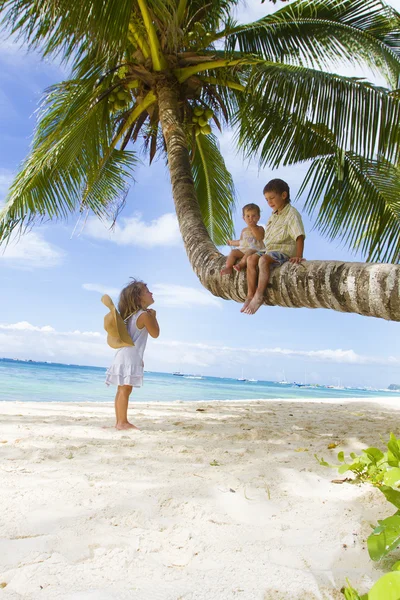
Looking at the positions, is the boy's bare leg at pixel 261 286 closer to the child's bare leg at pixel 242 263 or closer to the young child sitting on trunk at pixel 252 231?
the child's bare leg at pixel 242 263

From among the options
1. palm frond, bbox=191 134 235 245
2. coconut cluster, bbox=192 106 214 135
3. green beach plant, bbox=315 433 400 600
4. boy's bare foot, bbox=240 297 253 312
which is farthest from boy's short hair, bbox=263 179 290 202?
palm frond, bbox=191 134 235 245

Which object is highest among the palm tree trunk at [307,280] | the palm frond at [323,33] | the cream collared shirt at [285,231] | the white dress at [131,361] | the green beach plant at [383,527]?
the palm frond at [323,33]

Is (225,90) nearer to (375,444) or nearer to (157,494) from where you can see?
(375,444)

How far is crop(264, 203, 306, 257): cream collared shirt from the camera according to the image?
3797mm

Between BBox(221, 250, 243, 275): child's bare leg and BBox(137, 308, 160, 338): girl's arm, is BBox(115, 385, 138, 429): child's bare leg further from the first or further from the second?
BBox(221, 250, 243, 275): child's bare leg

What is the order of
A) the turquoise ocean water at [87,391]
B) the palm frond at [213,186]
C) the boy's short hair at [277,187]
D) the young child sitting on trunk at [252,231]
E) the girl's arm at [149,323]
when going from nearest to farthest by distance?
the boy's short hair at [277,187]
the young child sitting on trunk at [252,231]
the girl's arm at [149,323]
the palm frond at [213,186]
the turquoise ocean water at [87,391]

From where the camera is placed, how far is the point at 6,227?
22.2 feet

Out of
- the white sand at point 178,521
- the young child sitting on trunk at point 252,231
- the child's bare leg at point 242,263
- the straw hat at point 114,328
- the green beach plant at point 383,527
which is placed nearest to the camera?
the green beach plant at point 383,527

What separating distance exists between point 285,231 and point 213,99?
138 inches

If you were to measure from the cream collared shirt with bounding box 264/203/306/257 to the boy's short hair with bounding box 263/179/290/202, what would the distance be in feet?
0.50

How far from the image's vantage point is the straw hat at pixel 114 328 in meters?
4.38

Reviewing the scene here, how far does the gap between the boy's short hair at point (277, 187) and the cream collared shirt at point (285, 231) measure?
15 cm

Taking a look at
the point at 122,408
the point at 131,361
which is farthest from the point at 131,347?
the point at 122,408

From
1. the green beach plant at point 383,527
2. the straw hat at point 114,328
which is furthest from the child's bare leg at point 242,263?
the green beach plant at point 383,527
